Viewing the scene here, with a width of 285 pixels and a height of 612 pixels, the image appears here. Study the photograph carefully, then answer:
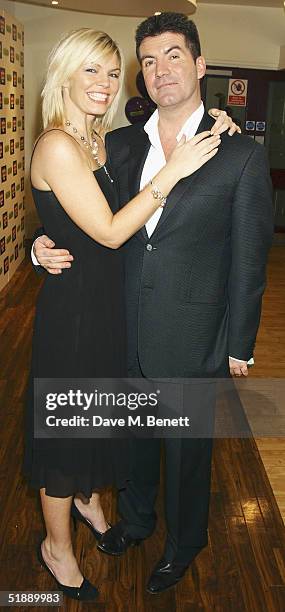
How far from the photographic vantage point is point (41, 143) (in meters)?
1.87

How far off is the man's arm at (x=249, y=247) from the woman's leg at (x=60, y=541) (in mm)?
753

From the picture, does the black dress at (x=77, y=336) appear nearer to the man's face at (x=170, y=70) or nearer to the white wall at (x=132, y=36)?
the man's face at (x=170, y=70)

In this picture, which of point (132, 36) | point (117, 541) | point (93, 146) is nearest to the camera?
point (93, 146)

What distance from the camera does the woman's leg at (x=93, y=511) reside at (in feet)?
8.29

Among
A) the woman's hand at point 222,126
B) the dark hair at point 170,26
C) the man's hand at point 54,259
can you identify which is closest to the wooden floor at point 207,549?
the man's hand at point 54,259

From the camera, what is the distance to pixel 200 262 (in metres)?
2.02

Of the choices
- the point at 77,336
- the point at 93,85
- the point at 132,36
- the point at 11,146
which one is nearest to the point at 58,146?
the point at 93,85

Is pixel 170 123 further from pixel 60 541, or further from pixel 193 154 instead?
pixel 60 541

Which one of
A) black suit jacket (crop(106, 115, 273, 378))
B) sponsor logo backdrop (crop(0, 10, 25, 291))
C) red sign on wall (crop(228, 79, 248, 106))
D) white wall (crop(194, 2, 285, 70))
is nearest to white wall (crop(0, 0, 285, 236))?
white wall (crop(194, 2, 285, 70))

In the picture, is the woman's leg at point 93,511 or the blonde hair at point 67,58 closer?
the blonde hair at point 67,58

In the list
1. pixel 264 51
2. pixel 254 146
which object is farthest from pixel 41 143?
pixel 264 51

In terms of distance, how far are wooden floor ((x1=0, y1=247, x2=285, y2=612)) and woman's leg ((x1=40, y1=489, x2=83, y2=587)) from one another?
0.26ft

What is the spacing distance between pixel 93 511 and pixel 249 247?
1.21 m

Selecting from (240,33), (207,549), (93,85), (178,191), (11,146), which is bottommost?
(207,549)
